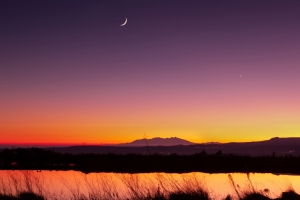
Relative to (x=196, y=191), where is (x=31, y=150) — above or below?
above

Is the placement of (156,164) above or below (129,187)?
above

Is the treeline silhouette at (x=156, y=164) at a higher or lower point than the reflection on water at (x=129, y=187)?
higher

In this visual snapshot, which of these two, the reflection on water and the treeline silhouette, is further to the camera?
the treeline silhouette

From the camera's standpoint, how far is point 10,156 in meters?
55.9

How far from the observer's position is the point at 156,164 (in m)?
43.4

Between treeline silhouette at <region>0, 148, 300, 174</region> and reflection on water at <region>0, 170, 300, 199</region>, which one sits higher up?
treeline silhouette at <region>0, 148, 300, 174</region>

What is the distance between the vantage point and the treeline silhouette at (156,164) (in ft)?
126

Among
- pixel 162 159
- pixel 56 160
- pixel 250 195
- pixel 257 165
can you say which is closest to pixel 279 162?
pixel 257 165

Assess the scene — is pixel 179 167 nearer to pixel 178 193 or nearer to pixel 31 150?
pixel 31 150

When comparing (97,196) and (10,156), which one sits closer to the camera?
(97,196)

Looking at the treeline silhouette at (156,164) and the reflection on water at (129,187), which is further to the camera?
the treeline silhouette at (156,164)

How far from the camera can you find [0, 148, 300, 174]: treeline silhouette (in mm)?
38375

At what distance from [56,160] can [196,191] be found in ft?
146

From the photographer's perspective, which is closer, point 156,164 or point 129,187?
point 129,187
